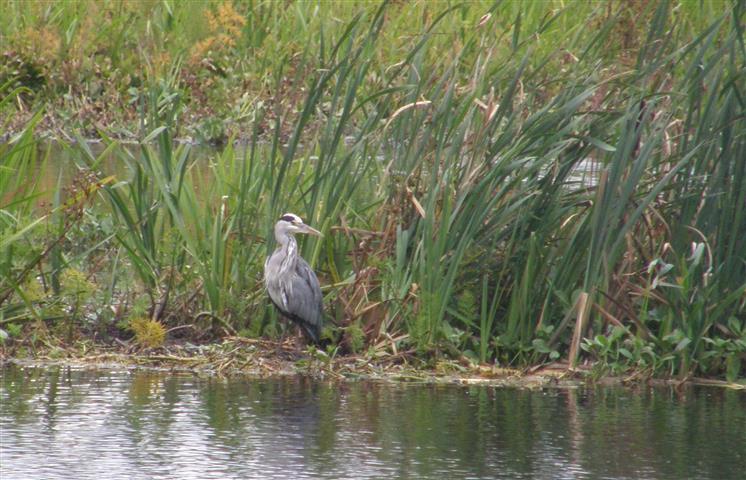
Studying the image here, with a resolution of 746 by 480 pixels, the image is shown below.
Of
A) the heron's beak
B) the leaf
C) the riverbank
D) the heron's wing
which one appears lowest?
the riverbank

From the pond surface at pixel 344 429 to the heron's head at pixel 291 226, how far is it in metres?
0.80

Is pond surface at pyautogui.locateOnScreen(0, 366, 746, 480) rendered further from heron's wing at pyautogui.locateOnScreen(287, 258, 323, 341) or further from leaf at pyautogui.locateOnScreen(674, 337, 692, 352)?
heron's wing at pyautogui.locateOnScreen(287, 258, 323, 341)

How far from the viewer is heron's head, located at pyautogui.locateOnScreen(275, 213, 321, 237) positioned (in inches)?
313

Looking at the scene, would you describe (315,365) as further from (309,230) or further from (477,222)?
(477,222)

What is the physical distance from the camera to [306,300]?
A: 7770mm

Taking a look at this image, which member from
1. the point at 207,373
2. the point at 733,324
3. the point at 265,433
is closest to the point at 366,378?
the point at 207,373

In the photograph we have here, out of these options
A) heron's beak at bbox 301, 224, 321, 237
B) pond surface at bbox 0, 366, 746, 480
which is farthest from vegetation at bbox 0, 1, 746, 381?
pond surface at bbox 0, 366, 746, 480

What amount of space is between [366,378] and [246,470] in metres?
1.87

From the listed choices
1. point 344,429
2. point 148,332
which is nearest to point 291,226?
point 148,332

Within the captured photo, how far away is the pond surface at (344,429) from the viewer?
19.5 feet

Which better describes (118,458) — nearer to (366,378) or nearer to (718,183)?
(366,378)

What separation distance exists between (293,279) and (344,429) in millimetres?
1325

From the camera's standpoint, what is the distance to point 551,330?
7.77 meters

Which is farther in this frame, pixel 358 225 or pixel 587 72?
pixel 358 225
